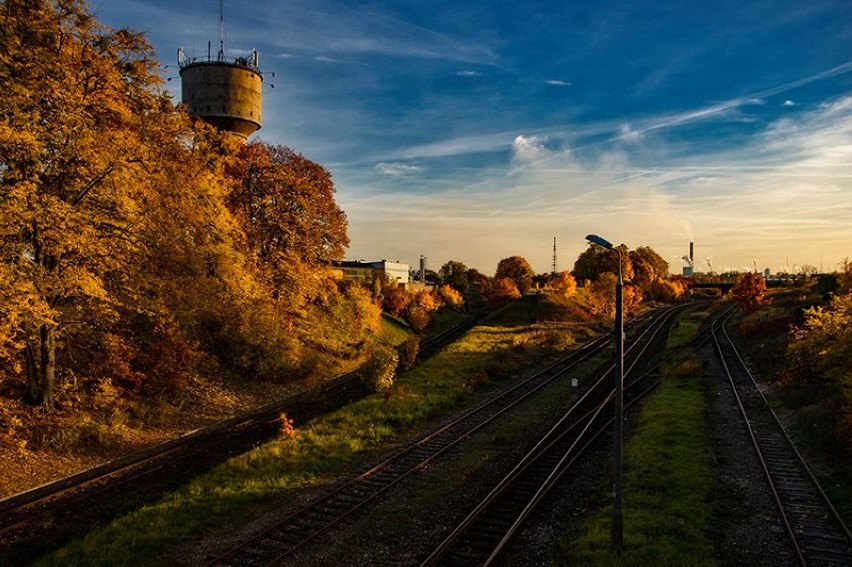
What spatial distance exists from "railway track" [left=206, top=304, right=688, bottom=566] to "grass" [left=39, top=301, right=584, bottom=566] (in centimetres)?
133

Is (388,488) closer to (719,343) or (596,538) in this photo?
(596,538)

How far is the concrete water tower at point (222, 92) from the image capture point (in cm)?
4766

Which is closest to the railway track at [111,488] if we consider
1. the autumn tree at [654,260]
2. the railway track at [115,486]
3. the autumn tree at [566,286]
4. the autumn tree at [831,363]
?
the railway track at [115,486]

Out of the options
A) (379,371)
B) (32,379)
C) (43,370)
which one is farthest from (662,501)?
(32,379)

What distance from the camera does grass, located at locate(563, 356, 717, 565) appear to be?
1295cm

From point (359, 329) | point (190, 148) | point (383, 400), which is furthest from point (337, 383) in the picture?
point (190, 148)

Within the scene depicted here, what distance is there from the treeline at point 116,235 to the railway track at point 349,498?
1049 cm

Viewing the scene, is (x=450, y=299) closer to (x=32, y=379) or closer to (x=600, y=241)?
(x=32, y=379)

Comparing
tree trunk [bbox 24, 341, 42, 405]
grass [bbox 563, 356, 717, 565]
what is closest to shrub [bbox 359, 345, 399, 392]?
grass [bbox 563, 356, 717, 565]

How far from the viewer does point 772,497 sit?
54.5ft

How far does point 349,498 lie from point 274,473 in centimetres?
335

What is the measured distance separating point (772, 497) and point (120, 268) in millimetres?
23977

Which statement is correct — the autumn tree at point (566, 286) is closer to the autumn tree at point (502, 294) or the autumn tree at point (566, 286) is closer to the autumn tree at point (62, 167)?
the autumn tree at point (502, 294)

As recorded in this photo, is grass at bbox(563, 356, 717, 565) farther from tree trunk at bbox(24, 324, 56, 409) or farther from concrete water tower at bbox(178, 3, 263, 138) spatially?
concrete water tower at bbox(178, 3, 263, 138)
